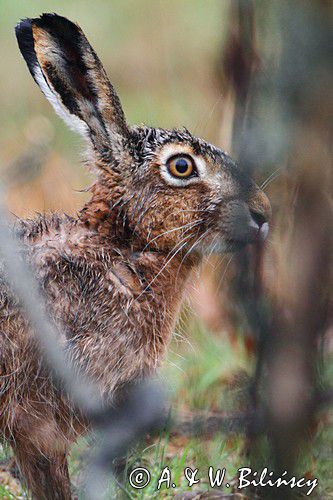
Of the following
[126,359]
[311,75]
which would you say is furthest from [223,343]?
[311,75]

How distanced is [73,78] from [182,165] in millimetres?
588

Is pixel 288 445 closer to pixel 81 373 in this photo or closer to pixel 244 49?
pixel 244 49

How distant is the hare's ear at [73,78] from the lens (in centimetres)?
375

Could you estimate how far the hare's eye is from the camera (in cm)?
392

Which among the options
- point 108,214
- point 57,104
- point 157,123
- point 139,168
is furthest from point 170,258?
point 157,123

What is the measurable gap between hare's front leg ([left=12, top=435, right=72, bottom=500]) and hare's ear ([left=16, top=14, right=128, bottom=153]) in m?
1.32

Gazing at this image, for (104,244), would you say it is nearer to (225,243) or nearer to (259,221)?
(225,243)

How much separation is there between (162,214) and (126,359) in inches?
25.8

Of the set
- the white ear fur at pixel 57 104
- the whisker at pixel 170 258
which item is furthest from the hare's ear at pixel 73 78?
the whisker at pixel 170 258

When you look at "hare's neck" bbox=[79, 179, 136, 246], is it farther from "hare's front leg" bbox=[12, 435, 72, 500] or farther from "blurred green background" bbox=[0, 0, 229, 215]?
"blurred green background" bbox=[0, 0, 229, 215]

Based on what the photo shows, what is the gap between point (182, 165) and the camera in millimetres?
3941

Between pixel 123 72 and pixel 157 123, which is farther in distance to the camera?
pixel 123 72

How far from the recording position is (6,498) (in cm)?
425

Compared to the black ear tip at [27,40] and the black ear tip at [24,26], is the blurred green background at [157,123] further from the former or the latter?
the black ear tip at [24,26]
